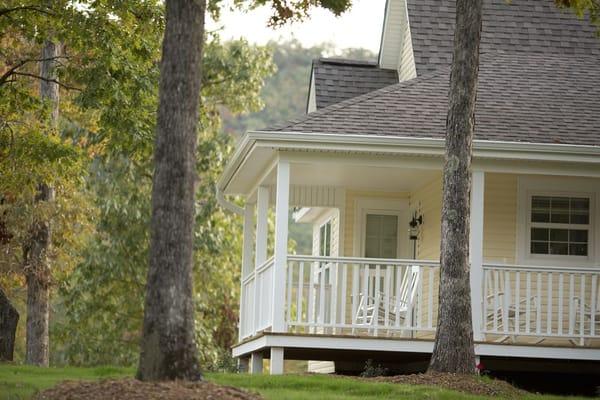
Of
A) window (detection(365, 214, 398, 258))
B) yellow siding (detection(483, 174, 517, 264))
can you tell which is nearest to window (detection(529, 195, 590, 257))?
yellow siding (detection(483, 174, 517, 264))

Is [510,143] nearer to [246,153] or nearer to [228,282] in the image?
[246,153]

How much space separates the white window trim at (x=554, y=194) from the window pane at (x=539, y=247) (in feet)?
0.34

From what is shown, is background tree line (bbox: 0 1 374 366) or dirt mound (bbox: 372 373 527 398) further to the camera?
background tree line (bbox: 0 1 374 366)

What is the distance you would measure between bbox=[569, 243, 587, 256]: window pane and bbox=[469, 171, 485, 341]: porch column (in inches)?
105

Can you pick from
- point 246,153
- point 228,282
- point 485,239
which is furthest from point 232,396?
point 228,282

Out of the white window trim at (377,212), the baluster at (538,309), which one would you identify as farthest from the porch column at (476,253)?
the white window trim at (377,212)

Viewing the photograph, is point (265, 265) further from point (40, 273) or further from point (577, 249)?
point (40, 273)

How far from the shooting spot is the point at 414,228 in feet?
65.8

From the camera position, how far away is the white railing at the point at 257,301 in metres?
16.8

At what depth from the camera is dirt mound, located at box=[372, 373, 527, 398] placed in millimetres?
12812

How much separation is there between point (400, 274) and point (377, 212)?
4.31m

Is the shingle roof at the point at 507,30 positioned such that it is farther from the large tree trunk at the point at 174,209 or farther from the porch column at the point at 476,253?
the large tree trunk at the point at 174,209

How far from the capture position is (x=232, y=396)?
10.2 m

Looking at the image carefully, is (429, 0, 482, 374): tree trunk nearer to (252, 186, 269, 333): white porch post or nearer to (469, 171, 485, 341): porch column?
(469, 171, 485, 341): porch column
